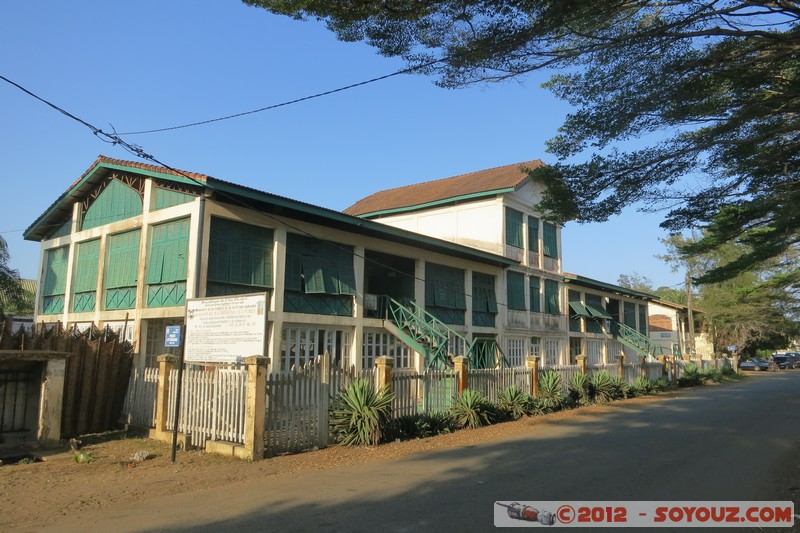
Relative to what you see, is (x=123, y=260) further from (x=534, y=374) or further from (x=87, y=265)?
(x=534, y=374)

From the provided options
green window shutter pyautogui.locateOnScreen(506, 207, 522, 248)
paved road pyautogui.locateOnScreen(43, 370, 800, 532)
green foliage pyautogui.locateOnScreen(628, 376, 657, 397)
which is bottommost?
paved road pyautogui.locateOnScreen(43, 370, 800, 532)

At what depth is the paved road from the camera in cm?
610

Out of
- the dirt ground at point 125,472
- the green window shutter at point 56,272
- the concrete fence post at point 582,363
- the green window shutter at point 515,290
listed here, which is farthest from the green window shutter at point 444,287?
the green window shutter at point 56,272

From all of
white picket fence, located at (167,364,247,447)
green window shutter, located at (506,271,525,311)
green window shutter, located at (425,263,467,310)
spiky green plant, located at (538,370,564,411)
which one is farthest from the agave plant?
white picket fence, located at (167,364,247,447)

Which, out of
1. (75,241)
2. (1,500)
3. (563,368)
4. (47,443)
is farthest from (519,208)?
(1,500)

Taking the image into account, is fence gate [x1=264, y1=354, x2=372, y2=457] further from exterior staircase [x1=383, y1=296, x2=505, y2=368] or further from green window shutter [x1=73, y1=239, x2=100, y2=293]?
green window shutter [x1=73, y1=239, x2=100, y2=293]

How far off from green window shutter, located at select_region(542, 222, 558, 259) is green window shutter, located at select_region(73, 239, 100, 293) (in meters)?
20.7

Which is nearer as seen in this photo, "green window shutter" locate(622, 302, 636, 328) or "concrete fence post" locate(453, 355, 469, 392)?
"concrete fence post" locate(453, 355, 469, 392)

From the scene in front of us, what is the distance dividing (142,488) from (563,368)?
50.8ft

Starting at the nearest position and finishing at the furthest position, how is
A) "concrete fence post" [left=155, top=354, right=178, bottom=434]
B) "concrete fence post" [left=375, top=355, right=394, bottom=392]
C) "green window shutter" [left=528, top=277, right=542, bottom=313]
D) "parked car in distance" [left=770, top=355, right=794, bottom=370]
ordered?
"concrete fence post" [left=155, top=354, right=178, bottom=434]
"concrete fence post" [left=375, top=355, right=394, bottom=392]
"green window shutter" [left=528, top=277, right=542, bottom=313]
"parked car in distance" [left=770, top=355, right=794, bottom=370]

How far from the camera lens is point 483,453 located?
10.3m

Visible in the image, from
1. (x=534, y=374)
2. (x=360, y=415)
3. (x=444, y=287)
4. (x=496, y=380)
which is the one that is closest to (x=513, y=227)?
(x=444, y=287)

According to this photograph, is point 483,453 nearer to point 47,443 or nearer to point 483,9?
point 483,9

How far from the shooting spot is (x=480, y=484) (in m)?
7.68
